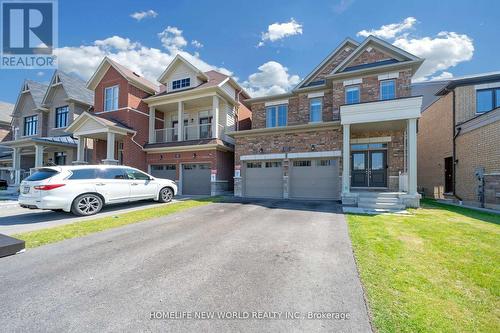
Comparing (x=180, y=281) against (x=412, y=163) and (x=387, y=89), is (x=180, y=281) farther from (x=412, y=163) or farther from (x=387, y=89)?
(x=387, y=89)

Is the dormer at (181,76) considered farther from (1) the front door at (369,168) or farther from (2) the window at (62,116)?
(1) the front door at (369,168)

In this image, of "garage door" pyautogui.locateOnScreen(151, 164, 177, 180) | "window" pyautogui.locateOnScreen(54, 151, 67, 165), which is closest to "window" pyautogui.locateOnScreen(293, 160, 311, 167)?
"garage door" pyautogui.locateOnScreen(151, 164, 177, 180)

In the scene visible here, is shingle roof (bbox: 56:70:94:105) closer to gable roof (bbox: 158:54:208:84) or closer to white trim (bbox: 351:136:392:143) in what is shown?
gable roof (bbox: 158:54:208:84)

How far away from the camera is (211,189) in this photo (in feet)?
49.6

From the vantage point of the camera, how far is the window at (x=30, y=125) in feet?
75.7

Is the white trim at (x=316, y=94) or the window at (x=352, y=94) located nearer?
the window at (x=352, y=94)

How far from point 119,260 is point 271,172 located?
1055 cm

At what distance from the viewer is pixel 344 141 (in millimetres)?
11195

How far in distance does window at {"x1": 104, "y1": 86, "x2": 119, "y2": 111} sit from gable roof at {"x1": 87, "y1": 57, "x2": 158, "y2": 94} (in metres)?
1.32

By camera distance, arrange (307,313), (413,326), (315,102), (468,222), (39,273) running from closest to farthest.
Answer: (413,326) < (307,313) < (39,273) < (468,222) < (315,102)

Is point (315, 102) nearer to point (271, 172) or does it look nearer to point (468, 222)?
point (271, 172)

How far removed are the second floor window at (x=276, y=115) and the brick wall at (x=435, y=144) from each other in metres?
10.3

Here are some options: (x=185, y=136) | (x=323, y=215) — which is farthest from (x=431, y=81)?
(x=185, y=136)

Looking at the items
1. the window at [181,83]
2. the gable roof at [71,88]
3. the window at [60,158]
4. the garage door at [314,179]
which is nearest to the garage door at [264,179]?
the garage door at [314,179]
